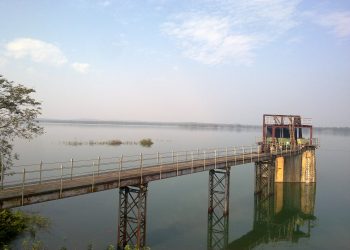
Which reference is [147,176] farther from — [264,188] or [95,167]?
[95,167]

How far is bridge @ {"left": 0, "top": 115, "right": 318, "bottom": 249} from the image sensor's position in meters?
16.8

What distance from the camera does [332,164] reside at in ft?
225

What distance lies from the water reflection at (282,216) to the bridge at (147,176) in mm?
1604

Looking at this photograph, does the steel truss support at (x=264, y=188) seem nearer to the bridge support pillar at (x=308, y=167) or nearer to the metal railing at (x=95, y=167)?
the metal railing at (x=95, y=167)

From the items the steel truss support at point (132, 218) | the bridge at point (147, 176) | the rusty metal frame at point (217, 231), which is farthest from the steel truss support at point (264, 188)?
the steel truss support at point (132, 218)

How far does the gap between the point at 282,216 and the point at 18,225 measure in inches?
936

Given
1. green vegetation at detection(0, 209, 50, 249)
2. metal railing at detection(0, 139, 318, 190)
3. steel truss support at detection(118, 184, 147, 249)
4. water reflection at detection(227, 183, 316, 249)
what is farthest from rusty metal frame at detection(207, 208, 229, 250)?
green vegetation at detection(0, 209, 50, 249)

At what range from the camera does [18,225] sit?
24.0m

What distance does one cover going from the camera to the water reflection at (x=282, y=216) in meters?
26.7

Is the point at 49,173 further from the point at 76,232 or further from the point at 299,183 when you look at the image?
the point at 299,183

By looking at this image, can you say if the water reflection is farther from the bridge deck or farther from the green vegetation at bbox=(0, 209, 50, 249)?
the green vegetation at bbox=(0, 209, 50, 249)

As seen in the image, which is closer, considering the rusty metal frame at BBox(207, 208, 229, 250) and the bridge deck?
the bridge deck

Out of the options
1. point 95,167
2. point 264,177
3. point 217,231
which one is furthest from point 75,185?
point 95,167

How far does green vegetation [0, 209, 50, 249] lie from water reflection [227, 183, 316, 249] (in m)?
14.0
